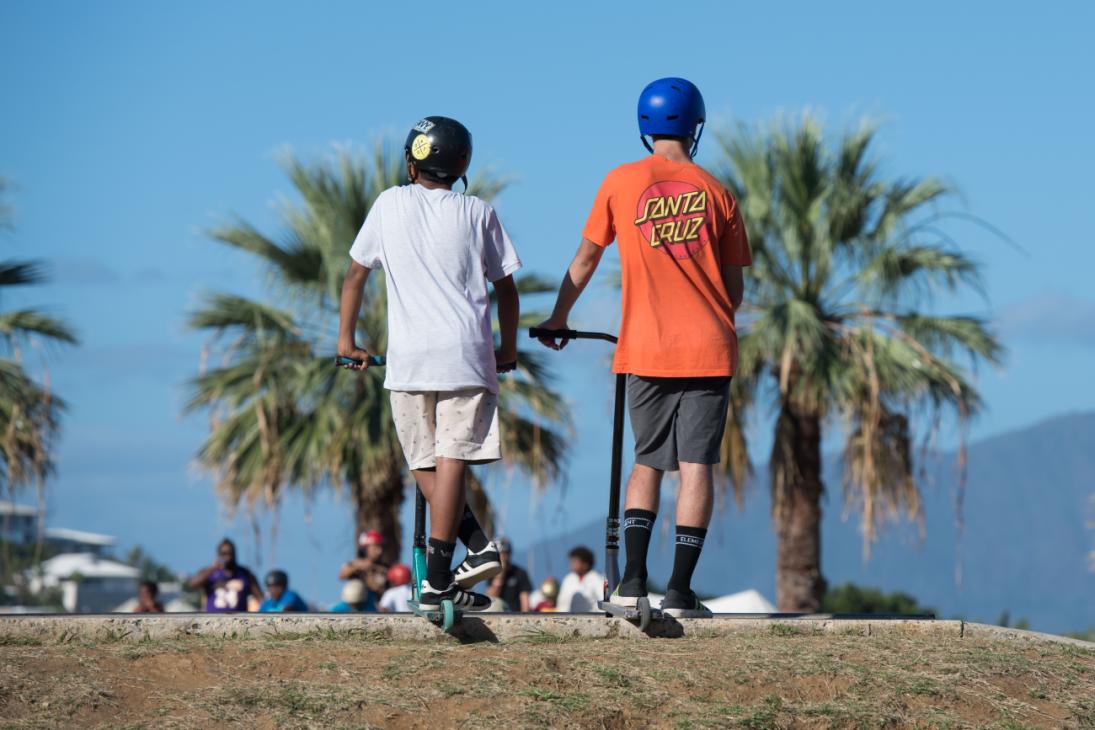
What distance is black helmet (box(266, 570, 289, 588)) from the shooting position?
12500 mm

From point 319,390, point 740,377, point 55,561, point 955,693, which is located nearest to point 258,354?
point 319,390

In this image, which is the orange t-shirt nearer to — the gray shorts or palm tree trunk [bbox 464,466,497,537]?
→ the gray shorts

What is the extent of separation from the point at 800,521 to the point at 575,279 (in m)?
12.0

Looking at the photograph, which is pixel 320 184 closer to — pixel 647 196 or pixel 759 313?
pixel 759 313

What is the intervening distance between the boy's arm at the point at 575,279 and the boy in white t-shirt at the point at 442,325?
0.24 metres

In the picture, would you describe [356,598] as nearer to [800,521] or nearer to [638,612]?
[638,612]

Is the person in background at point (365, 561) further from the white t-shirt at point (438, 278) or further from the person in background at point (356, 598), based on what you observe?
the white t-shirt at point (438, 278)

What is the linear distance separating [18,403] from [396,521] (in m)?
4.46

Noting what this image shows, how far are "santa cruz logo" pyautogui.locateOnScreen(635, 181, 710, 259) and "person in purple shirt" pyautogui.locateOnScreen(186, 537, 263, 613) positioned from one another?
8100 mm

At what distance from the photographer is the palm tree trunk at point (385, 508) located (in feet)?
55.3

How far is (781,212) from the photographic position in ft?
59.5

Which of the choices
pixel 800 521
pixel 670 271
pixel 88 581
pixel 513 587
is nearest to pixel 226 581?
pixel 513 587

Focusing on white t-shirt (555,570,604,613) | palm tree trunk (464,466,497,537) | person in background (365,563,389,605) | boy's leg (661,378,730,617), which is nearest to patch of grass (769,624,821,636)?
boy's leg (661,378,730,617)

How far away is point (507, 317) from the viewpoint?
644 cm
